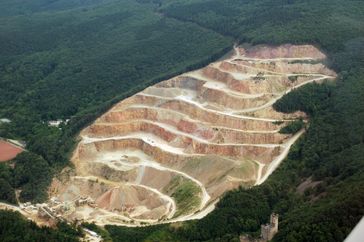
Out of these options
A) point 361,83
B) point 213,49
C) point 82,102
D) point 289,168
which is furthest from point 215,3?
point 289,168

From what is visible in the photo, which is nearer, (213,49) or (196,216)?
(196,216)

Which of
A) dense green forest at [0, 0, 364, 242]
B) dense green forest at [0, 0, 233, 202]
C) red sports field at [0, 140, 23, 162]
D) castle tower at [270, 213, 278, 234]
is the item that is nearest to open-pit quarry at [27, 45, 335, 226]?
dense green forest at [0, 0, 364, 242]

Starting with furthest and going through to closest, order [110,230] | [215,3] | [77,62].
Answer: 1. [215,3]
2. [77,62]
3. [110,230]

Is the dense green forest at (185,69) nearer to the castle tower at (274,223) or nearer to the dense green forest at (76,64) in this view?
the dense green forest at (76,64)

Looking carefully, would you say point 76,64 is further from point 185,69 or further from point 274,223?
point 274,223

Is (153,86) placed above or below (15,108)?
above

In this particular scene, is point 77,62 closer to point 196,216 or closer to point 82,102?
point 82,102

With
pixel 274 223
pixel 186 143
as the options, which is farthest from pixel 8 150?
pixel 274 223
